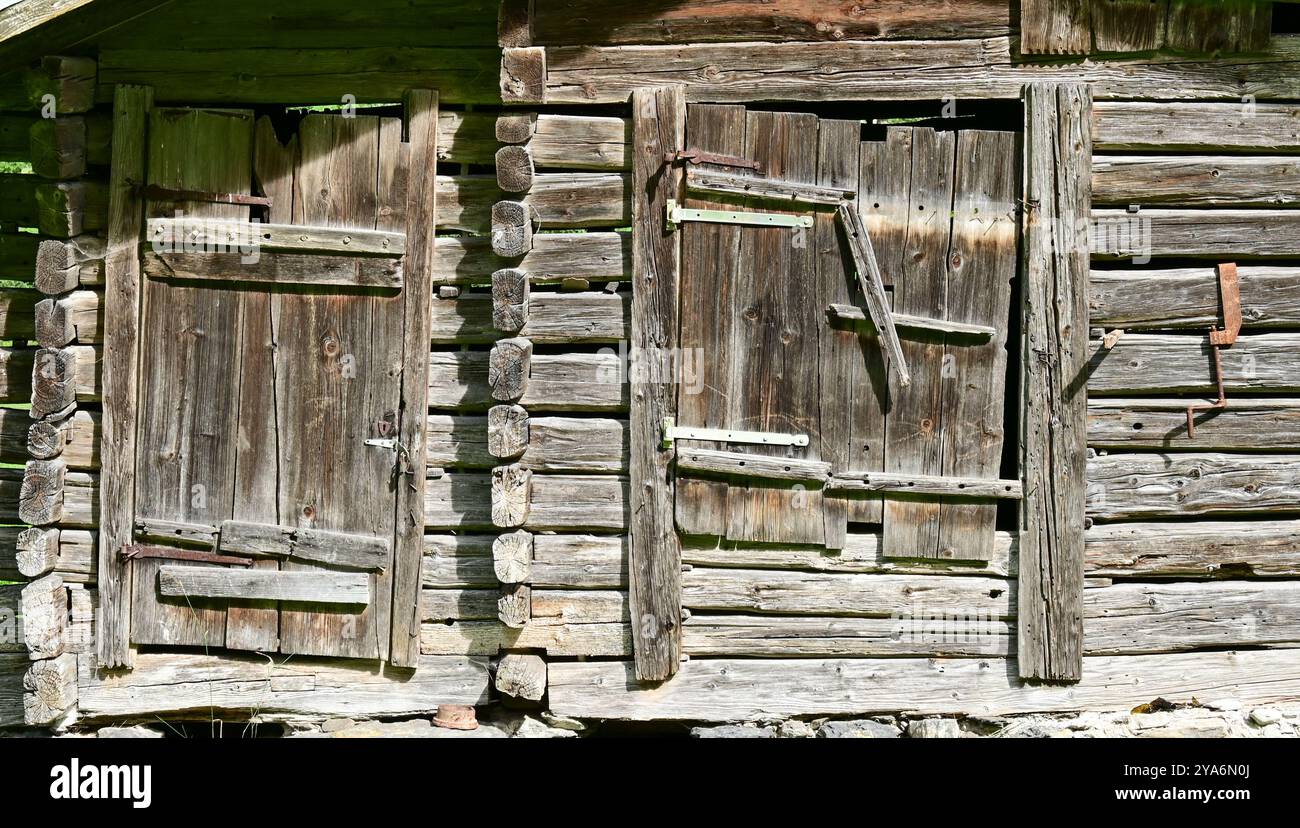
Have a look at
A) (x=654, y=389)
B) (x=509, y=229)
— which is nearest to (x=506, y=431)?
(x=654, y=389)

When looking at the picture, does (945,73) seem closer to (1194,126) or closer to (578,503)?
(1194,126)

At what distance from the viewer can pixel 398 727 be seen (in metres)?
4.89

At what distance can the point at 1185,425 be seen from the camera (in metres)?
4.71

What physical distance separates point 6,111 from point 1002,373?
502 centimetres

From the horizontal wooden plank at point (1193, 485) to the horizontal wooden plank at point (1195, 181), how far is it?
1186mm

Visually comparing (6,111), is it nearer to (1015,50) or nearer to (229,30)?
(229,30)

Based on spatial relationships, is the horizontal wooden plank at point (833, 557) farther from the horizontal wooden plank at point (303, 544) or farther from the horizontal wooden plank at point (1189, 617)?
the horizontal wooden plank at point (303, 544)

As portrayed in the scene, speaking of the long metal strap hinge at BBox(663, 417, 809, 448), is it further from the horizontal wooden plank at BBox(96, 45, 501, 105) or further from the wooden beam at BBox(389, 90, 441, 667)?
the horizontal wooden plank at BBox(96, 45, 501, 105)

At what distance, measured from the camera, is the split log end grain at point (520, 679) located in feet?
15.5

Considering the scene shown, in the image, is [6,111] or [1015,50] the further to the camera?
[6,111]

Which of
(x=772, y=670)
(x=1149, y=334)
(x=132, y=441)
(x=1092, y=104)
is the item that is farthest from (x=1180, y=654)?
(x=132, y=441)

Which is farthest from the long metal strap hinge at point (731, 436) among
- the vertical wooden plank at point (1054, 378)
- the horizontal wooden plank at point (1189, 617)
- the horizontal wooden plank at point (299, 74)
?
the horizontal wooden plank at point (299, 74)

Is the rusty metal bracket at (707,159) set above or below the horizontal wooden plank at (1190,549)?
above

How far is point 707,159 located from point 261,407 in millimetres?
2392
